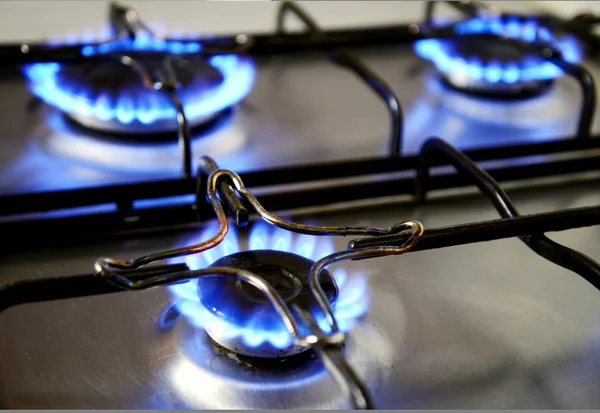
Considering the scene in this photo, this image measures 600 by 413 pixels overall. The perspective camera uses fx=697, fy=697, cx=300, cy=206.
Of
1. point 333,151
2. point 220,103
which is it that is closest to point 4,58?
point 220,103

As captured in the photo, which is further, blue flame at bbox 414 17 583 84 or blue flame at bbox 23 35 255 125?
blue flame at bbox 414 17 583 84

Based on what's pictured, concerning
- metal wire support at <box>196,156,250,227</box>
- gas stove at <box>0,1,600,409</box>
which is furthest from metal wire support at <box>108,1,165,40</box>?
metal wire support at <box>196,156,250,227</box>

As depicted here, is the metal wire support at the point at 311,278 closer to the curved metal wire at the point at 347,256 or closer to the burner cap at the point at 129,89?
the curved metal wire at the point at 347,256

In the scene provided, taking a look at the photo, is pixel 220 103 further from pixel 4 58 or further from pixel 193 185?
pixel 4 58

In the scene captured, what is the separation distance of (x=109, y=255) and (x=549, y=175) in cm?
43

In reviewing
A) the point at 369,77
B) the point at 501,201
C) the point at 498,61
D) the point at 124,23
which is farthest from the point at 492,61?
the point at 124,23

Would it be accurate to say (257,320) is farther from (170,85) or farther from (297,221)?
(170,85)

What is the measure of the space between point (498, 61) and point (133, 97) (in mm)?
423

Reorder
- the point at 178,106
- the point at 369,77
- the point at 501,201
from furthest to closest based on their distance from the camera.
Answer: the point at 369,77 < the point at 178,106 < the point at 501,201

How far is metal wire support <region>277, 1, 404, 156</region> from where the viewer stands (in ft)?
2.21

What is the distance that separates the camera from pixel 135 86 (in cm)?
70

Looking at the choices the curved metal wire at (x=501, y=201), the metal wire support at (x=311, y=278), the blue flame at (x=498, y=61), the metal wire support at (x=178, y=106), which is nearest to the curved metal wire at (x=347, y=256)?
the metal wire support at (x=311, y=278)

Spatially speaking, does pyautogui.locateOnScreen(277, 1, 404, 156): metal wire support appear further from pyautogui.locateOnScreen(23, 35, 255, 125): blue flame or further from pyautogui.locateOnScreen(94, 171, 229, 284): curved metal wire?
pyautogui.locateOnScreen(94, 171, 229, 284): curved metal wire

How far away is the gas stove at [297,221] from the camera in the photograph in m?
0.44
